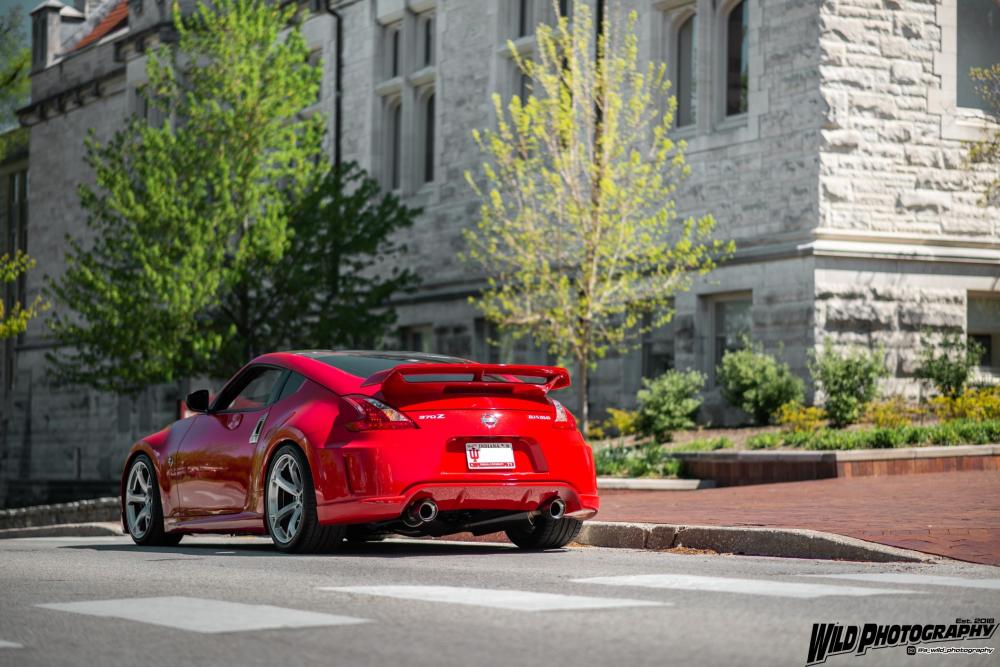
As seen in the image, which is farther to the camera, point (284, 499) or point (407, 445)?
point (284, 499)

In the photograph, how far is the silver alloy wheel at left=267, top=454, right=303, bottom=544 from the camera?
10.7 m

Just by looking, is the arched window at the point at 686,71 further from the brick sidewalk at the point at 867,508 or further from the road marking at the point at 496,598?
the road marking at the point at 496,598

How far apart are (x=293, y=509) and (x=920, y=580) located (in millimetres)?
4225

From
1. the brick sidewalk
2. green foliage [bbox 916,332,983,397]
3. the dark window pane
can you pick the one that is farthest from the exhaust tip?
the dark window pane

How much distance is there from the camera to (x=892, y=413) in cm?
2077

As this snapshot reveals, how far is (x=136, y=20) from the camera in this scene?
41.2 metres

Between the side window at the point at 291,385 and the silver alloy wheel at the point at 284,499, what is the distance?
54cm

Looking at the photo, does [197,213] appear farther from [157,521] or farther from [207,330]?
[157,521]

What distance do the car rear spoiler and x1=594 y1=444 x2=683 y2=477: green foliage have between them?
8923 mm

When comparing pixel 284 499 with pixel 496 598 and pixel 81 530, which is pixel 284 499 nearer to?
pixel 496 598

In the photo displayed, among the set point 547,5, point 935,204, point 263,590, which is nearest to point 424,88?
point 547,5

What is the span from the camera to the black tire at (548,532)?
37.2 ft

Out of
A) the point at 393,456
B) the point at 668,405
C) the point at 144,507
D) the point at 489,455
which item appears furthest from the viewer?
the point at 668,405

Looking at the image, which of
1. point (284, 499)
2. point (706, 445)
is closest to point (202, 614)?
point (284, 499)
